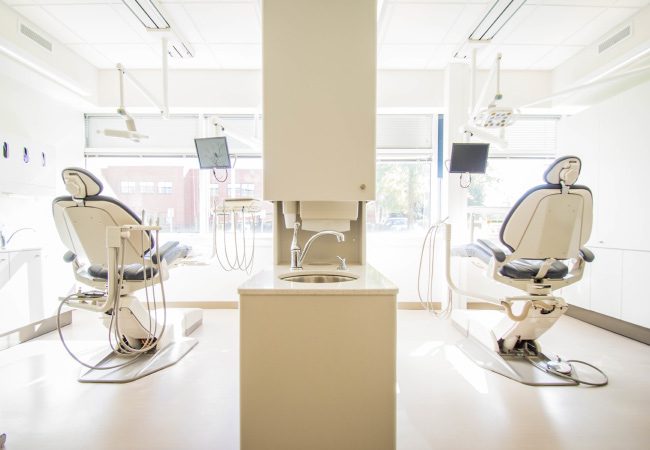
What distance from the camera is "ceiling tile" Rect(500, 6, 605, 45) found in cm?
252

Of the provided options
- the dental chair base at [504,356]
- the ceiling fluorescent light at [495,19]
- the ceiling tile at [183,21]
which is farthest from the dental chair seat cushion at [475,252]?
the ceiling tile at [183,21]

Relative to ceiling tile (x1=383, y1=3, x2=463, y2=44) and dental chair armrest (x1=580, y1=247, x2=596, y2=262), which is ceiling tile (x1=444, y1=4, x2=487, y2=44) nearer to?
ceiling tile (x1=383, y1=3, x2=463, y2=44)

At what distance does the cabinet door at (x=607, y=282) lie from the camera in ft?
9.04

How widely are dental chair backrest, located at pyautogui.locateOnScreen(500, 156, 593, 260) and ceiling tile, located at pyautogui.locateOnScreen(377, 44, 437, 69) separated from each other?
75.4 inches

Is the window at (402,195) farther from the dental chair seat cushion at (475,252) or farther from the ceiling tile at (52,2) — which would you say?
the ceiling tile at (52,2)

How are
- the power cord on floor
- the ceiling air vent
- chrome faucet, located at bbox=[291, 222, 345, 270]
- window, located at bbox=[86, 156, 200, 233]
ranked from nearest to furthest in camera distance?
chrome faucet, located at bbox=[291, 222, 345, 270]
the power cord on floor
the ceiling air vent
window, located at bbox=[86, 156, 200, 233]

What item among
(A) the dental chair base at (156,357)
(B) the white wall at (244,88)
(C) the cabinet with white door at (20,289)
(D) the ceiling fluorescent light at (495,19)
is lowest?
(A) the dental chair base at (156,357)

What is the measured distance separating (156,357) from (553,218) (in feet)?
9.94

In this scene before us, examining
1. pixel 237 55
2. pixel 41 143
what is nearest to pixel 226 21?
pixel 237 55

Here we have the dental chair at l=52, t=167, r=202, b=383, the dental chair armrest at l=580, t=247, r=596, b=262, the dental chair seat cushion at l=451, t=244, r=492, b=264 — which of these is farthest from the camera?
the dental chair seat cushion at l=451, t=244, r=492, b=264

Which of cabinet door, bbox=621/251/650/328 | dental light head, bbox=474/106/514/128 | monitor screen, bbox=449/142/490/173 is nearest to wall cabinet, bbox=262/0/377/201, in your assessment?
dental light head, bbox=474/106/514/128

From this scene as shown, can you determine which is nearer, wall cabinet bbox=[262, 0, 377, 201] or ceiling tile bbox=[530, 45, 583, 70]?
wall cabinet bbox=[262, 0, 377, 201]

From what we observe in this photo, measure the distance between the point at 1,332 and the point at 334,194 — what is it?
295 cm

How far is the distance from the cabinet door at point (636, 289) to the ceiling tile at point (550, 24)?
83.8 inches
